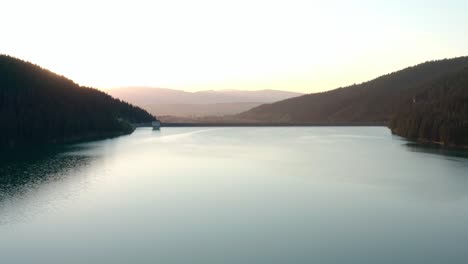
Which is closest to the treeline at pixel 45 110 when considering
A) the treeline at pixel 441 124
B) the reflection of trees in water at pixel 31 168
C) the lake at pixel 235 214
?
the reflection of trees in water at pixel 31 168

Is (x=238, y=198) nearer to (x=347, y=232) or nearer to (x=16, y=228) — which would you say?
(x=347, y=232)

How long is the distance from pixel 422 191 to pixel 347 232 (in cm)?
1644

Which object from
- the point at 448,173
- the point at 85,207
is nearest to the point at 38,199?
the point at 85,207

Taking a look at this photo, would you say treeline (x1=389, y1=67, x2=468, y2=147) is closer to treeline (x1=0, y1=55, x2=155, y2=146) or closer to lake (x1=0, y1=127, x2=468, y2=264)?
lake (x1=0, y1=127, x2=468, y2=264)

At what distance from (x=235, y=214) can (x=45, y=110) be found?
292 ft

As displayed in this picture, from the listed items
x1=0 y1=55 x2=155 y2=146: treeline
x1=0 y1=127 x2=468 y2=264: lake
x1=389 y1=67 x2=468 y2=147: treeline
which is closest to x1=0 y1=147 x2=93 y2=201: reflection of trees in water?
x1=0 y1=127 x2=468 y2=264: lake

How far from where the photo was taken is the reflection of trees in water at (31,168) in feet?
137

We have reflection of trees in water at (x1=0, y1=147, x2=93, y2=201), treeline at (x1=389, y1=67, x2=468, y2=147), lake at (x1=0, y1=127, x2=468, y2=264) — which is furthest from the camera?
treeline at (x1=389, y1=67, x2=468, y2=147)

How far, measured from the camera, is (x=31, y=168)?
55.2 meters

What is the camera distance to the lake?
22.2 m

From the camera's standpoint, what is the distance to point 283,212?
30906 millimetres

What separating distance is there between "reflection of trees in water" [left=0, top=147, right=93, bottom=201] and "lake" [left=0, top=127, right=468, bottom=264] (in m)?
0.31

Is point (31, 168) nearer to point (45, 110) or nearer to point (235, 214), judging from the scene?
point (235, 214)

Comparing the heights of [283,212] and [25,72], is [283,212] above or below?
below
